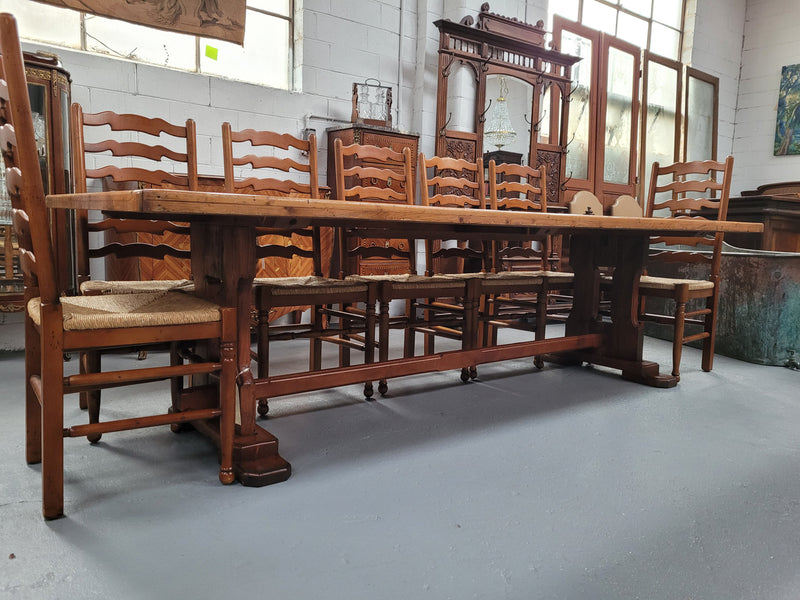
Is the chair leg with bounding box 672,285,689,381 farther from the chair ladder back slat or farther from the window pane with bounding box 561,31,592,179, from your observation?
the window pane with bounding box 561,31,592,179

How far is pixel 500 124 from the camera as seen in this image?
Result: 508 centimetres

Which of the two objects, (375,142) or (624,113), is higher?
(624,113)

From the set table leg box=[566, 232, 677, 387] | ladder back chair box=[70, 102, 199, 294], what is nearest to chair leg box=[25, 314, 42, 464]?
ladder back chair box=[70, 102, 199, 294]

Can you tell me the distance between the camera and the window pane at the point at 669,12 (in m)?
6.84

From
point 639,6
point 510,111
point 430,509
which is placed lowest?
point 430,509

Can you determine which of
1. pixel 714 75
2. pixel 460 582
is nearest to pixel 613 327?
pixel 460 582

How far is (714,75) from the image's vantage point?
7.32 metres

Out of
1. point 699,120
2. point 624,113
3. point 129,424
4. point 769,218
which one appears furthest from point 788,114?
point 129,424

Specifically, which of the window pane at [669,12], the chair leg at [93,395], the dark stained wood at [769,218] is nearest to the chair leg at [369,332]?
the chair leg at [93,395]

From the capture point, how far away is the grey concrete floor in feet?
3.78

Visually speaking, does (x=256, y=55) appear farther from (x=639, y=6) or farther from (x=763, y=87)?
(x=763, y=87)

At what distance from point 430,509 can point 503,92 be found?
14.4 feet

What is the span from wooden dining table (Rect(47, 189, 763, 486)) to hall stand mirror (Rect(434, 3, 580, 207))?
218 centimetres

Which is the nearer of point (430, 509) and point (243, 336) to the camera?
point (430, 509)
